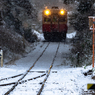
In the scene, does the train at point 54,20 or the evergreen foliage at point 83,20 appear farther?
the train at point 54,20

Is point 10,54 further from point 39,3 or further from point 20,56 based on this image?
point 39,3

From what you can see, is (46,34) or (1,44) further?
(46,34)

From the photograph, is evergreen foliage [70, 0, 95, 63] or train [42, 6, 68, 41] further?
train [42, 6, 68, 41]

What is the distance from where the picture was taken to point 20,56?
63.4 ft

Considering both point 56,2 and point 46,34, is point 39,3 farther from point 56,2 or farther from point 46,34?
point 46,34

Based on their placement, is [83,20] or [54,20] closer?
[83,20]

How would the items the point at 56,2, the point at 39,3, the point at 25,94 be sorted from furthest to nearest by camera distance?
the point at 56,2, the point at 39,3, the point at 25,94

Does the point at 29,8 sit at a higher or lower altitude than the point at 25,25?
higher

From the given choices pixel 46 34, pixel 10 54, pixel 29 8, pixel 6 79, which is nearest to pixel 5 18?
pixel 29 8

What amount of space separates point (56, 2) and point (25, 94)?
190 ft

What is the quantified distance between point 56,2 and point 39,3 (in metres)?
8.28

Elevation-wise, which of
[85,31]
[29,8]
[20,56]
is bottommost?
[20,56]

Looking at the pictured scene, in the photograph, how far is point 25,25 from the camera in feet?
90.1

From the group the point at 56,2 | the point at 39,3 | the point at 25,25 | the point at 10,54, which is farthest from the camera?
the point at 56,2
